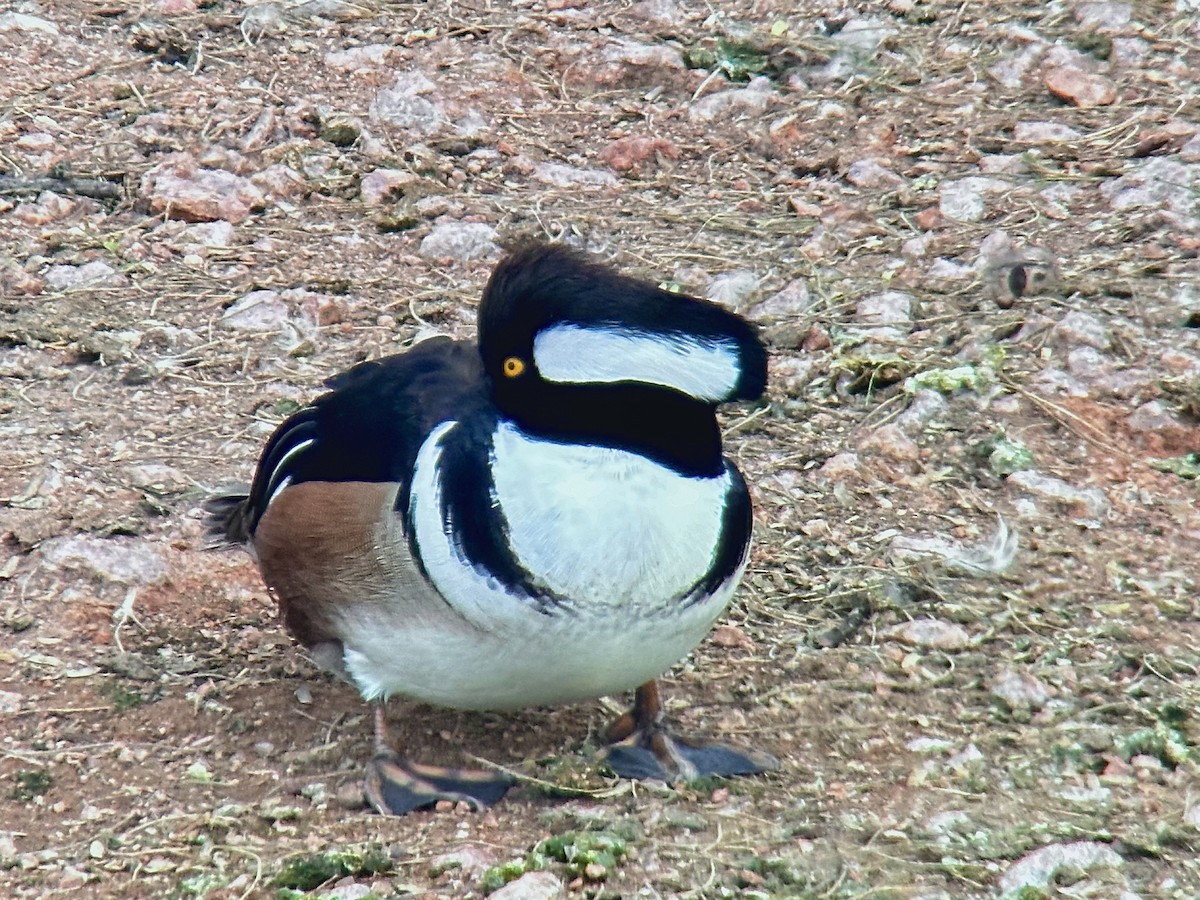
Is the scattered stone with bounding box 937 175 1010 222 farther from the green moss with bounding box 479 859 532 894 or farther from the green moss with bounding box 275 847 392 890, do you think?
the green moss with bounding box 275 847 392 890

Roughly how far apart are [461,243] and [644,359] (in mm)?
2888

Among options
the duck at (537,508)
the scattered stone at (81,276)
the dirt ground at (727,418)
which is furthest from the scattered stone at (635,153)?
the duck at (537,508)

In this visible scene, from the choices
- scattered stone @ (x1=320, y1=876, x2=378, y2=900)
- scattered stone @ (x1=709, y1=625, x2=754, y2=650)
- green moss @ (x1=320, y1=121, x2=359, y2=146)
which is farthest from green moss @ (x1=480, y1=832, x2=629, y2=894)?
green moss @ (x1=320, y1=121, x2=359, y2=146)

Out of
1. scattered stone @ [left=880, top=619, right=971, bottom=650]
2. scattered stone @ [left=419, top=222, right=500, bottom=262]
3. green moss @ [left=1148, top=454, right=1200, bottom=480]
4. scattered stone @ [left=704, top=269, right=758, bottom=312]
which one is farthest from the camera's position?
scattered stone @ [left=419, top=222, right=500, bottom=262]

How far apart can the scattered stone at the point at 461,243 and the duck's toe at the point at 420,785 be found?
8.34ft

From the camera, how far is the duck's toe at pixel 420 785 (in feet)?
11.3

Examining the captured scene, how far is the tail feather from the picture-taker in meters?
4.04

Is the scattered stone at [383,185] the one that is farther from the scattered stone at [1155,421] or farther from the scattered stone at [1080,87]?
the scattered stone at [1155,421]

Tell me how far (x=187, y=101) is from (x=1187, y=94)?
380 cm

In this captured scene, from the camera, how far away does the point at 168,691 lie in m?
3.83

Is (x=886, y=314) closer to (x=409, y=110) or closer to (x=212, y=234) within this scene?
(x=409, y=110)

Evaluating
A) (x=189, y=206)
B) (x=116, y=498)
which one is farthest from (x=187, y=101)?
(x=116, y=498)

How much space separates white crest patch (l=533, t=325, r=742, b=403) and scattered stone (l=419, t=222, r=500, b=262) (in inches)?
109

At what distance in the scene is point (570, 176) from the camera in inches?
242
